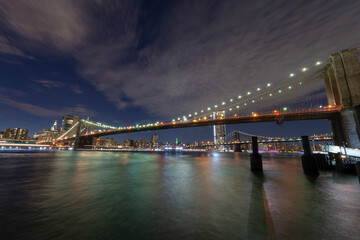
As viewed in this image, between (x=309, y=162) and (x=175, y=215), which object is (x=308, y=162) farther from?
(x=175, y=215)

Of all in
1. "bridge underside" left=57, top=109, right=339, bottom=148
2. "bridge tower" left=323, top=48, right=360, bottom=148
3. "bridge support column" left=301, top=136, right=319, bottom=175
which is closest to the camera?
"bridge support column" left=301, top=136, right=319, bottom=175

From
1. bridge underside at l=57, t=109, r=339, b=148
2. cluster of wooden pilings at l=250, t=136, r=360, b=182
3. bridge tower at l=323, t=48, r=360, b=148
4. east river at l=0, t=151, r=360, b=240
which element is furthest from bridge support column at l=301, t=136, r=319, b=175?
bridge underside at l=57, t=109, r=339, b=148

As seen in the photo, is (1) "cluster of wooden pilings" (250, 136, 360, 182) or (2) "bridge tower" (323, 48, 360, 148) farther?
(2) "bridge tower" (323, 48, 360, 148)

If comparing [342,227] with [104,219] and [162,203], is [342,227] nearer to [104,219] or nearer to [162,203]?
[162,203]

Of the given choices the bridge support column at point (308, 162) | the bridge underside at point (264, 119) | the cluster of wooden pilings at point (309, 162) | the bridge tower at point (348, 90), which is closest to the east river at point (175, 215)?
the bridge support column at point (308, 162)

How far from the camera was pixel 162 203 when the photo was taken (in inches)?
189

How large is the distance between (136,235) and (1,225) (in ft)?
10.3

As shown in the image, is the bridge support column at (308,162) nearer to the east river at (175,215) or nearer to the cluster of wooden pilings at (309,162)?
the cluster of wooden pilings at (309,162)

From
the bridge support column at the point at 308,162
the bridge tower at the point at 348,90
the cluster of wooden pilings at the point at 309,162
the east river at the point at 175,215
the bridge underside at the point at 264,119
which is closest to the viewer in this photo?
the east river at the point at 175,215

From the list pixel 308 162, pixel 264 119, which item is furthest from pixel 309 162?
pixel 264 119

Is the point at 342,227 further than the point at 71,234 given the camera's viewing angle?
Yes

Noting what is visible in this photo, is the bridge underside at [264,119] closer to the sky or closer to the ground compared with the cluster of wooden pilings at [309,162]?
closer to the sky

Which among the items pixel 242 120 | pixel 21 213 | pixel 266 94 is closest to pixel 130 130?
pixel 242 120

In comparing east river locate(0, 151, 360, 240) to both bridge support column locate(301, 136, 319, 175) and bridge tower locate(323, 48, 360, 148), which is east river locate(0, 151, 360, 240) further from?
bridge tower locate(323, 48, 360, 148)
